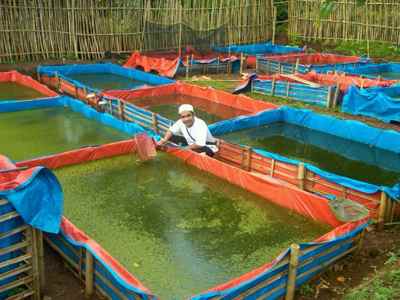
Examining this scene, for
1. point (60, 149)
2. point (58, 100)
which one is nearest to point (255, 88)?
point (58, 100)

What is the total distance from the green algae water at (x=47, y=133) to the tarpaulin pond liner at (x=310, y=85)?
3543 millimetres

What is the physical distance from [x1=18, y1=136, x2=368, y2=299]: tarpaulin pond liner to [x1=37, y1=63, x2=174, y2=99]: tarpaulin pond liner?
18.7 ft

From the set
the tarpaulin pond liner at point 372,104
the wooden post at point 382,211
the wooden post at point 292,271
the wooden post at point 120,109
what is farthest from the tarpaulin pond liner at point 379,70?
the wooden post at point 292,271

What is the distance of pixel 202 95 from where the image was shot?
9281mm

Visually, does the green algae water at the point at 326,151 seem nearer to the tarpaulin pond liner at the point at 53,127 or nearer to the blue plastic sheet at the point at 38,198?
the tarpaulin pond liner at the point at 53,127

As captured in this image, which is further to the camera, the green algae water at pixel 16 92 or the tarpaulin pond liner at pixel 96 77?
the tarpaulin pond liner at pixel 96 77

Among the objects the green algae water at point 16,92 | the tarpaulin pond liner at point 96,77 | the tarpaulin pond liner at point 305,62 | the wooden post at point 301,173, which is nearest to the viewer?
the wooden post at point 301,173

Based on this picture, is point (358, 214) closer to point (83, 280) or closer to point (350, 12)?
point (83, 280)

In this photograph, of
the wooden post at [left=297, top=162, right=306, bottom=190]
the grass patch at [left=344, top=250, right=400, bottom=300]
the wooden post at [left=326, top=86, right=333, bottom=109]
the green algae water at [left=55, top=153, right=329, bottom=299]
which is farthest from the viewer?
the wooden post at [left=326, top=86, right=333, bottom=109]

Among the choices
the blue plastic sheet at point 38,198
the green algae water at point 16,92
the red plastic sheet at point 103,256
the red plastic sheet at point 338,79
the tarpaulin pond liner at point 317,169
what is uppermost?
the blue plastic sheet at point 38,198

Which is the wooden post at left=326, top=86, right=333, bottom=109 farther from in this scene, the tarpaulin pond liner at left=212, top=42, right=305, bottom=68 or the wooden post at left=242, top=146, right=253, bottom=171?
the tarpaulin pond liner at left=212, top=42, right=305, bottom=68

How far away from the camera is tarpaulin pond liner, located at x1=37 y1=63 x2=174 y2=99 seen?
977cm

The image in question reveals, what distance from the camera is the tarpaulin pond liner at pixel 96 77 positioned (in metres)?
9.77

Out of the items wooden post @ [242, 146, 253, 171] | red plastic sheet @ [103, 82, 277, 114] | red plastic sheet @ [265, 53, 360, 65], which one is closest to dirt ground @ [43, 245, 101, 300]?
wooden post @ [242, 146, 253, 171]
